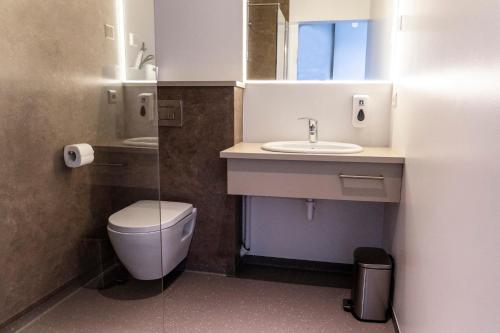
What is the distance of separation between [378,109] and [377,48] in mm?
393

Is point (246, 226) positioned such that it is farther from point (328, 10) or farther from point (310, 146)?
point (328, 10)

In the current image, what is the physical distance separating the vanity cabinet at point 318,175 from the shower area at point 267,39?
70 centimetres

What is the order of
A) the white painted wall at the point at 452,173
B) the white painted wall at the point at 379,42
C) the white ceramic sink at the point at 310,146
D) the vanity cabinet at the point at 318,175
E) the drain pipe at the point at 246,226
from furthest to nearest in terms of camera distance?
the drain pipe at the point at 246,226
the white painted wall at the point at 379,42
the white ceramic sink at the point at 310,146
the vanity cabinet at the point at 318,175
the white painted wall at the point at 452,173

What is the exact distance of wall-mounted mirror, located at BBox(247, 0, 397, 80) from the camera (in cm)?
228

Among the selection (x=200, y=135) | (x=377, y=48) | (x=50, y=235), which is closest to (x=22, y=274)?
(x=50, y=235)

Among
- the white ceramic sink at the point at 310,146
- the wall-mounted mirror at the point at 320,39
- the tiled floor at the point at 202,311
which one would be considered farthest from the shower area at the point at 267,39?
the tiled floor at the point at 202,311

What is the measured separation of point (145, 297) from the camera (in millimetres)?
2014

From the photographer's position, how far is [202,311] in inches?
78.2

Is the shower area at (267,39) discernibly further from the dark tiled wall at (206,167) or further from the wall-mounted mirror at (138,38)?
the wall-mounted mirror at (138,38)

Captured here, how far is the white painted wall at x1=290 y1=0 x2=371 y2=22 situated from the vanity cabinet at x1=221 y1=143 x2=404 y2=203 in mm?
946

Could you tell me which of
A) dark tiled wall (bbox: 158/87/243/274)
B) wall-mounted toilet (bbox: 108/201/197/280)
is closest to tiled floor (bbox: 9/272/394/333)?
wall-mounted toilet (bbox: 108/201/197/280)

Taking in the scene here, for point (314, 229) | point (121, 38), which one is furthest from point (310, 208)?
point (121, 38)

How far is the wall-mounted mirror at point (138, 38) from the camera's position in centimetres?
202

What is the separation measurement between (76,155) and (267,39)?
141 cm
